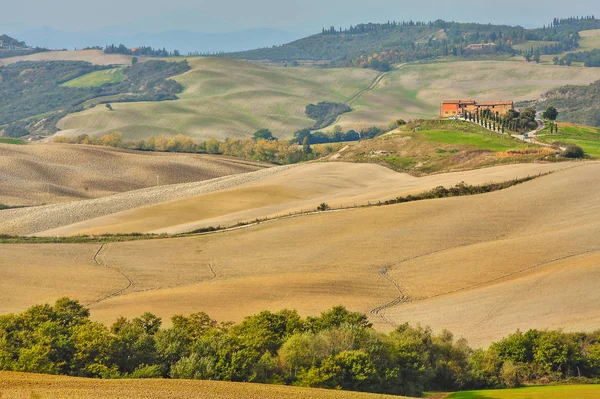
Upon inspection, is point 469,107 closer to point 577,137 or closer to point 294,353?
point 577,137

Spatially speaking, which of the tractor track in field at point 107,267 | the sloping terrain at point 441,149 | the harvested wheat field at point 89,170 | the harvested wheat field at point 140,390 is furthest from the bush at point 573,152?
the harvested wheat field at point 140,390

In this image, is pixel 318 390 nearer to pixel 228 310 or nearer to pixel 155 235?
pixel 228 310

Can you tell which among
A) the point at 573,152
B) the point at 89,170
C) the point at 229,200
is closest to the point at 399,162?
the point at 573,152

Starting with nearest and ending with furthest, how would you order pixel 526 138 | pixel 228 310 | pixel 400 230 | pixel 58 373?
pixel 58 373 < pixel 228 310 < pixel 400 230 < pixel 526 138

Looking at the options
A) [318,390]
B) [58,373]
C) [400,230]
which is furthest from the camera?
[400,230]

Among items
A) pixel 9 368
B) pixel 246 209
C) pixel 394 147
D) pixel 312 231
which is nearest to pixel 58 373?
pixel 9 368

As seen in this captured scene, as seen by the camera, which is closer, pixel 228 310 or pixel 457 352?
pixel 457 352
